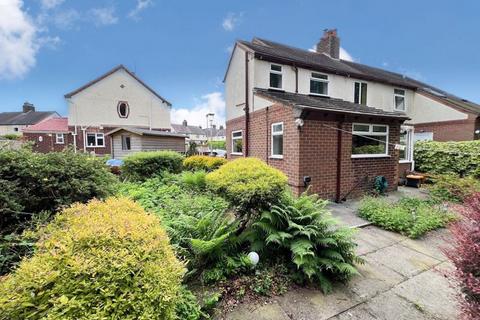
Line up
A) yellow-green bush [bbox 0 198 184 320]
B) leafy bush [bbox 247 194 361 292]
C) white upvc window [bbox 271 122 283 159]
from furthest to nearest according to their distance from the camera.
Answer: white upvc window [bbox 271 122 283 159]
leafy bush [bbox 247 194 361 292]
yellow-green bush [bbox 0 198 184 320]

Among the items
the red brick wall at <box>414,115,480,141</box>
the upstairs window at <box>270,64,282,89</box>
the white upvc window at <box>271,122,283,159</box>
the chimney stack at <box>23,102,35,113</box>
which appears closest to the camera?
the white upvc window at <box>271,122,283,159</box>

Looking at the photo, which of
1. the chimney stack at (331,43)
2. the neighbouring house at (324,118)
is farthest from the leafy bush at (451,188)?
the chimney stack at (331,43)

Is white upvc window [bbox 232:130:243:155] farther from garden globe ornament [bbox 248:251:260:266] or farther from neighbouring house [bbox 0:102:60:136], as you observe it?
neighbouring house [bbox 0:102:60:136]

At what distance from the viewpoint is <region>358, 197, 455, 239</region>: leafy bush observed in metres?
4.91

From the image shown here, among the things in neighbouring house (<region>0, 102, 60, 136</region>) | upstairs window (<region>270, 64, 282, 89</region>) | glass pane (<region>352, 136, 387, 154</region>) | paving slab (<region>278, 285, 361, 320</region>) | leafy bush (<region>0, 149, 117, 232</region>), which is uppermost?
neighbouring house (<region>0, 102, 60, 136</region>)

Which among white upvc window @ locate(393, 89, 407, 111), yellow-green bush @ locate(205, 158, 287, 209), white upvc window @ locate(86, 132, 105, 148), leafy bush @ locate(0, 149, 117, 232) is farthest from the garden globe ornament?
white upvc window @ locate(86, 132, 105, 148)

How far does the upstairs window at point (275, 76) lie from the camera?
11.3 meters

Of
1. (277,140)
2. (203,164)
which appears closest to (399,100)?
(277,140)

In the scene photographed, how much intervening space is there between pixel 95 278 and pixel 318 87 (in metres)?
13.0

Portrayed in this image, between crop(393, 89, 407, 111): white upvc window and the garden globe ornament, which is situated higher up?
crop(393, 89, 407, 111): white upvc window

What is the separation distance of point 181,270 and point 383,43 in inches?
721

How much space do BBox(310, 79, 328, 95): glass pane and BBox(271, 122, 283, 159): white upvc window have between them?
15.5ft

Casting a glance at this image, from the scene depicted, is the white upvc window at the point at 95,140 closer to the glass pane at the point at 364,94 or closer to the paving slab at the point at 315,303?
the glass pane at the point at 364,94

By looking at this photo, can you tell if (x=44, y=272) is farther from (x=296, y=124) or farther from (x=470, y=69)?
(x=470, y=69)
